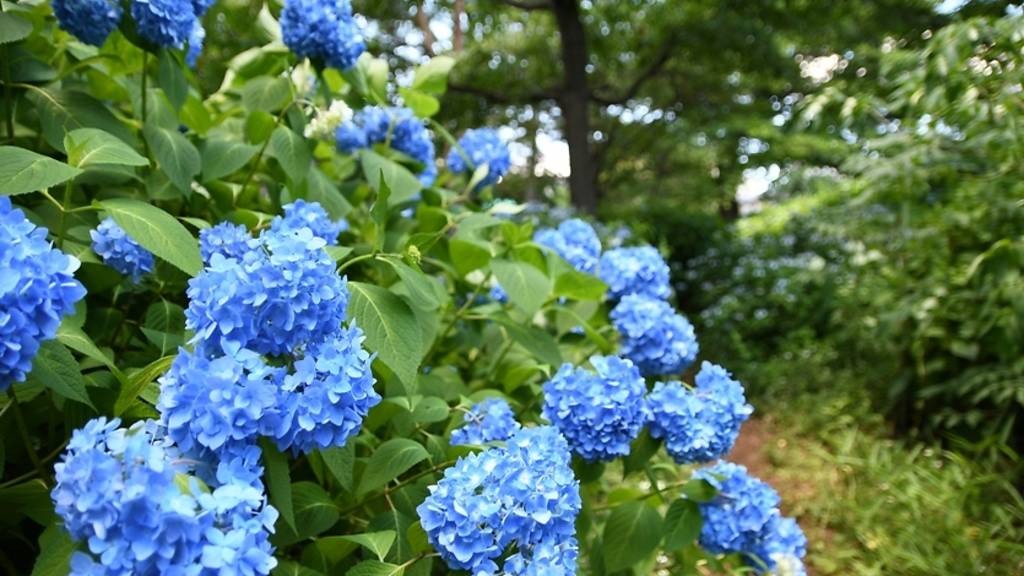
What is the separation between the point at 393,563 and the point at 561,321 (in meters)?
0.87

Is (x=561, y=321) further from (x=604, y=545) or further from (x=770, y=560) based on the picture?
(x=770, y=560)

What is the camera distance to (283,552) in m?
1.13

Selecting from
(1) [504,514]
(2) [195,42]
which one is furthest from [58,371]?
(2) [195,42]

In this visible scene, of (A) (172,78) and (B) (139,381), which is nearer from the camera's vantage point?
(B) (139,381)

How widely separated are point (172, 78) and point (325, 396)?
0.83m

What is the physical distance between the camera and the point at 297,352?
86cm

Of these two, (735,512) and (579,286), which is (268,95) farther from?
(735,512)

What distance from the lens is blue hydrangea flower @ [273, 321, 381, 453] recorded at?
0.79m

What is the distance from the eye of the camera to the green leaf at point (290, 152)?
140 cm

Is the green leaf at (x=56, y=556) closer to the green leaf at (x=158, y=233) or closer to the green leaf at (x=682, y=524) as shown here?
the green leaf at (x=158, y=233)

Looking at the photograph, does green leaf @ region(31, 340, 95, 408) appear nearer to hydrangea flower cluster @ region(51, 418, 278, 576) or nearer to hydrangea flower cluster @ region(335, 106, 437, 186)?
hydrangea flower cluster @ region(51, 418, 278, 576)

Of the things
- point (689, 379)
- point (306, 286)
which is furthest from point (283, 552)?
point (689, 379)

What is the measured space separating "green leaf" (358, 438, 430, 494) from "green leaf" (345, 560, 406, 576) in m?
0.13

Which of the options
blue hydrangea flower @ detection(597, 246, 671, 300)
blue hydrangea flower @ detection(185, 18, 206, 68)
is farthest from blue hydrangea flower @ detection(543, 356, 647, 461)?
blue hydrangea flower @ detection(185, 18, 206, 68)
